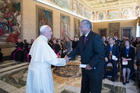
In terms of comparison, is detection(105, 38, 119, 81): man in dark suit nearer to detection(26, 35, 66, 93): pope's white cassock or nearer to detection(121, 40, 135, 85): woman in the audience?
detection(121, 40, 135, 85): woman in the audience

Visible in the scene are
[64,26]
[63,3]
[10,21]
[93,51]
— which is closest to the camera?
[93,51]

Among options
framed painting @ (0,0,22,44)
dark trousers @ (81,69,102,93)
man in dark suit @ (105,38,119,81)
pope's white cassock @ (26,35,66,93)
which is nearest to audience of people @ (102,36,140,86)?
man in dark suit @ (105,38,119,81)

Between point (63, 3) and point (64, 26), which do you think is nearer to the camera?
point (63, 3)

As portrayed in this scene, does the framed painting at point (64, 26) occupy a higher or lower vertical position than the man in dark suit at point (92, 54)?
higher

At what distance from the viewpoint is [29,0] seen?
9109 mm

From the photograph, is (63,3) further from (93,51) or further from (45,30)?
(93,51)

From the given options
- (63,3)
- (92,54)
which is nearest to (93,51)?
(92,54)

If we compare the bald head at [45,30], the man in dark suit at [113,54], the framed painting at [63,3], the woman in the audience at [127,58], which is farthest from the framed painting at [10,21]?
the woman in the audience at [127,58]

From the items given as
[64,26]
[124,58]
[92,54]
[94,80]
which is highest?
[64,26]

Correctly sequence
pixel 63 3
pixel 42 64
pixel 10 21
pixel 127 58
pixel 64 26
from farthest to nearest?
pixel 64 26 → pixel 63 3 → pixel 10 21 → pixel 127 58 → pixel 42 64

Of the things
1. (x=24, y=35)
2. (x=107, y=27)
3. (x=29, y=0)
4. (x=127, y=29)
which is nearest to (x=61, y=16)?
(x=29, y=0)

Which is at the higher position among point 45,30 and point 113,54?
point 45,30

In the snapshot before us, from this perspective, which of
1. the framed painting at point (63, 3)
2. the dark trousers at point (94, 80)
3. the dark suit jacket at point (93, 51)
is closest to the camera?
the dark suit jacket at point (93, 51)

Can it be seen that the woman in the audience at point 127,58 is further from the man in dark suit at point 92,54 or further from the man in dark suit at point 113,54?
the man in dark suit at point 92,54
